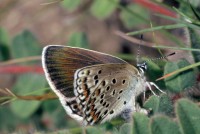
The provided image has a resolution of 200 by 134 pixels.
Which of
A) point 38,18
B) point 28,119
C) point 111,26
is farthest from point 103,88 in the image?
point 38,18

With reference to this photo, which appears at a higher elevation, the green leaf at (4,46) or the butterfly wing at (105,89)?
the butterfly wing at (105,89)

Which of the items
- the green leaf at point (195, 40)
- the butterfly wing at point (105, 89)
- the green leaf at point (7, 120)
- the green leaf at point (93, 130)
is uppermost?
the green leaf at point (195, 40)

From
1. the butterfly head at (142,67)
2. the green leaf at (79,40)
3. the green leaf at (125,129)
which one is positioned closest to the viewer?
A: the green leaf at (125,129)

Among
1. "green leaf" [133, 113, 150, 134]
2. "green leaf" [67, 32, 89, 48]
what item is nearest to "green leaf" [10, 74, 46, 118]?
"green leaf" [67, 32, 89, 48]

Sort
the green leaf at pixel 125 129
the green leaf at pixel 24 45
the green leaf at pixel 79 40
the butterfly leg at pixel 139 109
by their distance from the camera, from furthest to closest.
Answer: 1. the green leaf at pixel 24 45
2. the green leaf at pixel 79 40
3. the butterfly leg at pixel 139 109
4. the green leaf at pixel 125 129

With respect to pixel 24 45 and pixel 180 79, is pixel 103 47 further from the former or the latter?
pixel 180 79

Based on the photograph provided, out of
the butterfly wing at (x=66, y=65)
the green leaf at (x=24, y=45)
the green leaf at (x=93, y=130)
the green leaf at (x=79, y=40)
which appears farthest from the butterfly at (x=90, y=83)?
the green leaf at (x=24, y=45)

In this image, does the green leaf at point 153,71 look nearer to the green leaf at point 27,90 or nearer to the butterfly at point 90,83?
the butterfly at point 90,83
